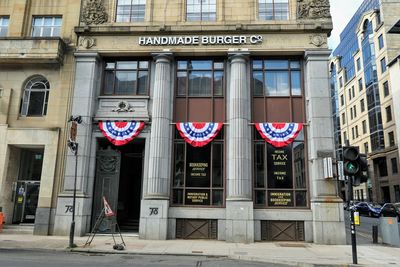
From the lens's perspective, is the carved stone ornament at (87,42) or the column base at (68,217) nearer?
the column base at (68,217)

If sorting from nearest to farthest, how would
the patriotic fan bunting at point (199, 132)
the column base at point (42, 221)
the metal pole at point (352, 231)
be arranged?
the metal pole at point (352, 231) < the column base at point (42, 221) < the patriotic fan bunting at point (199, 132)

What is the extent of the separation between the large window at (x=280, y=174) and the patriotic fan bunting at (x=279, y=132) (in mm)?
329

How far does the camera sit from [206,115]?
770 inches

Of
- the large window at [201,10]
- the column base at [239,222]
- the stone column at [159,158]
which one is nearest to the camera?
the column base at [239,222]

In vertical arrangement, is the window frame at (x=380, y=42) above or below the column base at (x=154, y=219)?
above

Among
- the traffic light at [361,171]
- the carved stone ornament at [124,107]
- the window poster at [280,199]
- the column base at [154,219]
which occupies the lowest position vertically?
the column base at [154,219]

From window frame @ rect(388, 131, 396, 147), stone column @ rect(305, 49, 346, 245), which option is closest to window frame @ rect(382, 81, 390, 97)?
window frame @ rect(388, 131, 396, 147)

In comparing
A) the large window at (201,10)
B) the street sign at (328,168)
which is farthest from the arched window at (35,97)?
the street sign at (328,168)

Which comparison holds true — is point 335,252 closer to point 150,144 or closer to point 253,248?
point 253,248

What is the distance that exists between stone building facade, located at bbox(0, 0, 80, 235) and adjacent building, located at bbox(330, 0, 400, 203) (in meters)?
42.4

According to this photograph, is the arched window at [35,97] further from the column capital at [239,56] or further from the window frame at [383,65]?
the window frame at [383,65]

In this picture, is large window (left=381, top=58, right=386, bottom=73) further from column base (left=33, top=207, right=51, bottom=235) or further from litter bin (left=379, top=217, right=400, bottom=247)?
column base (left=33, top=207, right=51, bottom=235)

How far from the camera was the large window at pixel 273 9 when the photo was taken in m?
20.3

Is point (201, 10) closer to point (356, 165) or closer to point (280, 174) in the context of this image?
point (280, 174)
